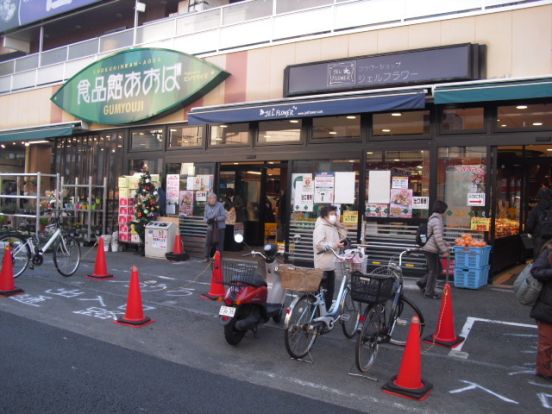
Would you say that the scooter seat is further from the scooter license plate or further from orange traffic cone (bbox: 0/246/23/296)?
orange traffic cone (bbox: 0/246/23/296)

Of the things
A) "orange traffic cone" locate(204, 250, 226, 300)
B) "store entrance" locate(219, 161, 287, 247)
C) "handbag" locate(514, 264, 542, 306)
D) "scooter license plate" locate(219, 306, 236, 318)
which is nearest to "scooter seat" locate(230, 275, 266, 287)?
"scooter license plate" locate(219, 306, 236, 318)

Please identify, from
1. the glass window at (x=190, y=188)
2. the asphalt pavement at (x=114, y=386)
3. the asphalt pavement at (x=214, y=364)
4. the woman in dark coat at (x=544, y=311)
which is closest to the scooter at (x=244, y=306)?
the asphalt pavement at (x=214, y=364)

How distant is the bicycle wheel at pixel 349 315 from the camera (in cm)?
637

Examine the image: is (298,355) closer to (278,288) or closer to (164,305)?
(278,288)

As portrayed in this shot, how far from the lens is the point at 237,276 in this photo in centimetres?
624

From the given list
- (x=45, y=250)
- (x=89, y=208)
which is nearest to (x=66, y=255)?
(x=45, y=250)

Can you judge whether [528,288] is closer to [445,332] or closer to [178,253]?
[445,332]

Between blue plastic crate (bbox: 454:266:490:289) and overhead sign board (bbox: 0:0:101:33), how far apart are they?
46.8ft

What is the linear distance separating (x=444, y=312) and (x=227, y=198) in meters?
9.39

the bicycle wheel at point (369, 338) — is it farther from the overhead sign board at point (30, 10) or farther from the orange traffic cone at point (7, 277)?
the overhead sign board at point (30, 10)

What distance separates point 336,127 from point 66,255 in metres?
6.46

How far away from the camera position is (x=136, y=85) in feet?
49.8

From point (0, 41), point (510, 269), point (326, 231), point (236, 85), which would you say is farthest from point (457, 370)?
point (0, 41)

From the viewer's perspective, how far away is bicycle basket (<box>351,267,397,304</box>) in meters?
5.43
